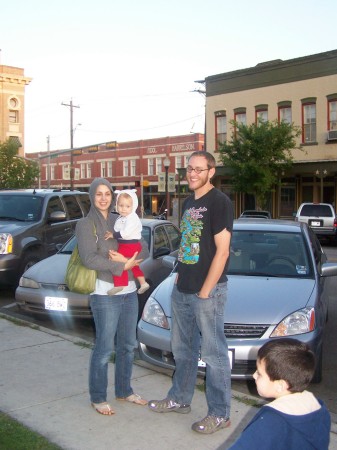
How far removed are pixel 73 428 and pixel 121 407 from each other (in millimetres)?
513

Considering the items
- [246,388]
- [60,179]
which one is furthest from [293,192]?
[60,179]

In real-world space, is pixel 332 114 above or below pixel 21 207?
above

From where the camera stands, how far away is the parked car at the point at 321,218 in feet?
69.6

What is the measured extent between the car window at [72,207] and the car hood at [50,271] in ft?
9.94

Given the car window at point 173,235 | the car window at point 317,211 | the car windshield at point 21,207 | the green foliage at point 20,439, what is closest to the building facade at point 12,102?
the car window at point 317,211

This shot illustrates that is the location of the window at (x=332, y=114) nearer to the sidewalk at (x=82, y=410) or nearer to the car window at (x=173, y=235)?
the car window at (x=173, y=235)

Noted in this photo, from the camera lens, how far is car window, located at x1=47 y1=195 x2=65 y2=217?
10.6 metres

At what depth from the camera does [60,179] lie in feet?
223

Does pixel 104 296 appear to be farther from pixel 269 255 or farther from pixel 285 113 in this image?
pixel 285 113

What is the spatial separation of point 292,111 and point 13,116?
41748mm

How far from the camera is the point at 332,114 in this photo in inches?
1107

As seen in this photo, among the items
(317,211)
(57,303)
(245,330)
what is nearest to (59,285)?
(57,303)

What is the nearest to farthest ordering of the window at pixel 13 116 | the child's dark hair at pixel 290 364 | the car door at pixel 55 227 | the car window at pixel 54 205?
the child's dark hair at pixel 290 364 → the car door at pixel 55 227 → the car window at pixel 54 205 → the window at pixel 13 116

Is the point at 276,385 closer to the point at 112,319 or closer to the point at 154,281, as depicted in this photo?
the point at 112,319
